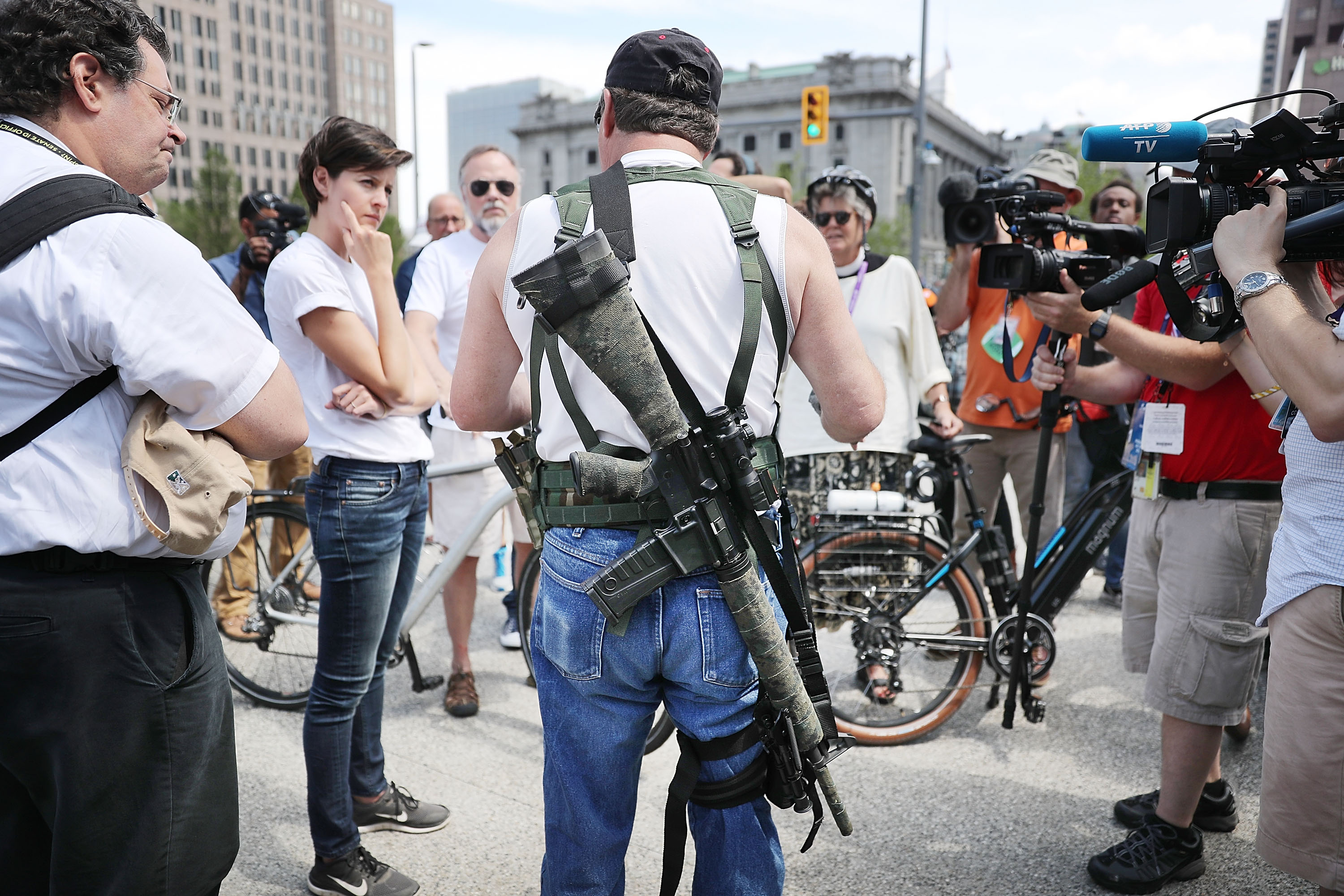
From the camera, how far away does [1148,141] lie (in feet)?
6.82

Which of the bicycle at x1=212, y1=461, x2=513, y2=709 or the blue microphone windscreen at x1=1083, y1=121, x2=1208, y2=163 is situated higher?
the blue microphone windscreen at x1=1083, y1=121, x2=1208, y2=163

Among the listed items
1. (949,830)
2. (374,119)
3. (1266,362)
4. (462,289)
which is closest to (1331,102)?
(1266,362)

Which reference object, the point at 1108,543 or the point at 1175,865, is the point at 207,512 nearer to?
the point at 1175,865

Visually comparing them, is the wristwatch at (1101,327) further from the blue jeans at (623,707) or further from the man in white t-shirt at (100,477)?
the man in white t-shirt at (100,477)

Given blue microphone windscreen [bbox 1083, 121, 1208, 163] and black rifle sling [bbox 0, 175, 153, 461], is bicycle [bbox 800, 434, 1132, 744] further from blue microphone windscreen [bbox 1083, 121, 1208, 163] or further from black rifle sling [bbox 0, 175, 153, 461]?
black rifle sling [bbox 0, 175, 153, 461]

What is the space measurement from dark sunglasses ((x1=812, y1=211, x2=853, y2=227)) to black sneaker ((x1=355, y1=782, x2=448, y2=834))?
9.54 ft

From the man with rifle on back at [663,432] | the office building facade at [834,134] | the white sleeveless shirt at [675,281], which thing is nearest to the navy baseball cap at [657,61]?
the man with rifle on back at [663,432]

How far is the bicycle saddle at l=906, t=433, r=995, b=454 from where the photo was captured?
3.85 m

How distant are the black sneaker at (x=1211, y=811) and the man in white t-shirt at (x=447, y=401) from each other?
250cm

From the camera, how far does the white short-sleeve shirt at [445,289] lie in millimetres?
4176

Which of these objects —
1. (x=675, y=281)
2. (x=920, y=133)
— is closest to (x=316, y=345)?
(x=675, y=281)

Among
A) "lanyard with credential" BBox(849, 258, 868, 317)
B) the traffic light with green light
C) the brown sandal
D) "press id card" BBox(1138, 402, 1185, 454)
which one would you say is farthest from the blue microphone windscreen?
the traffic light with green light

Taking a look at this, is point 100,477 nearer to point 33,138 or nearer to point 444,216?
point 33,138

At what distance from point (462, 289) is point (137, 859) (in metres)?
3.06
